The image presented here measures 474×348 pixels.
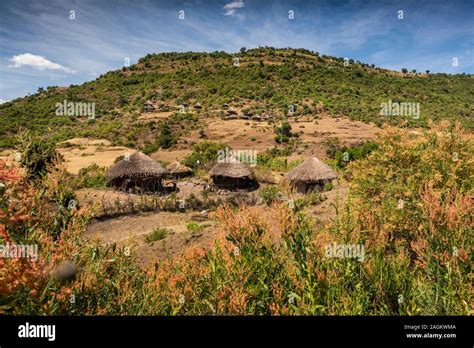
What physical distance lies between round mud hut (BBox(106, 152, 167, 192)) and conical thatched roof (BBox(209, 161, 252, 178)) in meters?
3.53

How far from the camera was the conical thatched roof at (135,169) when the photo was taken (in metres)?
22.0

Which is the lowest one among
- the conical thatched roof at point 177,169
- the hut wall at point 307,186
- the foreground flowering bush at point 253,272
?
the hut wall at point 307,186

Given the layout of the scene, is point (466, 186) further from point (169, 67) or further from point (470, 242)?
point (169, 67)

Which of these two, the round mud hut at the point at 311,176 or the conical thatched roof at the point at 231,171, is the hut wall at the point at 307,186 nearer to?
the round mud hut at the point at 311,176

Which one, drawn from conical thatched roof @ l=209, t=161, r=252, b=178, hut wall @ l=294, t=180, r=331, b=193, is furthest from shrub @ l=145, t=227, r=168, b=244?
hut wall @ l=294, t=180, r=331, b=193

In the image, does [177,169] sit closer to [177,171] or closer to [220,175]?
[177,171]

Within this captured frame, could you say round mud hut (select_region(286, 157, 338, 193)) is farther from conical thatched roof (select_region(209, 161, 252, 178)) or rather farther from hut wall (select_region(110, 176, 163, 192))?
hut wall (select_region(110, 176, 163, 192))

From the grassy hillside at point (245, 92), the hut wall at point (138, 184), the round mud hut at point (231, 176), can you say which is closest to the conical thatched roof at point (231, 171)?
the round mud hut at point (231, 176)

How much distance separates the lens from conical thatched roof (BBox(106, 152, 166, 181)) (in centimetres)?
2202

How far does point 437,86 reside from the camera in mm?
54531

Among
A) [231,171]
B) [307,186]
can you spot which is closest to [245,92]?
[231,171]

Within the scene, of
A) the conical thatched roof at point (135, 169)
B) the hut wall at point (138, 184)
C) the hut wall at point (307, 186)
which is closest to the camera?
the hut wall at point (307, 186)

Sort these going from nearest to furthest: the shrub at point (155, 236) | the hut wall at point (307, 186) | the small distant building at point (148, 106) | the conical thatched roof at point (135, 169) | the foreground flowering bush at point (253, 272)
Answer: the foreground flowering bush at point (253, 272), the shrub at point (155, 236), the hut wall at point (307, 186), the conical thatched roof at point (135, 169), the small distant building at point (148, 106)

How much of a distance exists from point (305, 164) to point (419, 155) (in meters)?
15.2
